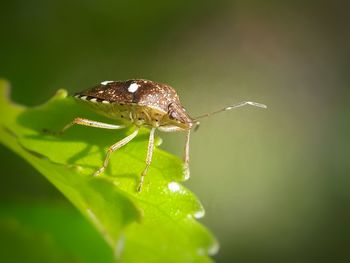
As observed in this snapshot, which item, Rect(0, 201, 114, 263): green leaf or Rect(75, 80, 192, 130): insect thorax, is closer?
Rect(0, 201, 114, 263): green leaf

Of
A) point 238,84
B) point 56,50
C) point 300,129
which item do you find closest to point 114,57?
point 56,50

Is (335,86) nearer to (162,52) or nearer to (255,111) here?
(255,111)

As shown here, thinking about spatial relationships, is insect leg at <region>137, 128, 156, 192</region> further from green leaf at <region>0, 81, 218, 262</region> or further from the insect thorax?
the insect thorax

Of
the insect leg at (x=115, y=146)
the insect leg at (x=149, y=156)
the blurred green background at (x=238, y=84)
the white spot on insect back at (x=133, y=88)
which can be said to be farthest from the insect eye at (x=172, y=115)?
the blurred green background at (x=238, y=84)

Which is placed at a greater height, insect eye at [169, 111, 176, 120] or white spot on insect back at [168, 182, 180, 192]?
insect eye at [169, 111, 176, 120]

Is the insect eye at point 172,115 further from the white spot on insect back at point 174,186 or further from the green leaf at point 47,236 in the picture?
the white spot on insect back at point 174,186

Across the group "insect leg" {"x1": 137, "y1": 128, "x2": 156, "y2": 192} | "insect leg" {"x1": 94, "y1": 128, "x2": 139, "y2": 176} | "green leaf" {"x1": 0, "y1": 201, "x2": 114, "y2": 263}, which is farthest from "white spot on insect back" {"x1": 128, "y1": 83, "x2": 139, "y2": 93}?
"green leaf" {"x1": 0, "y1": 201, "x2": 114, "y2": 263}
